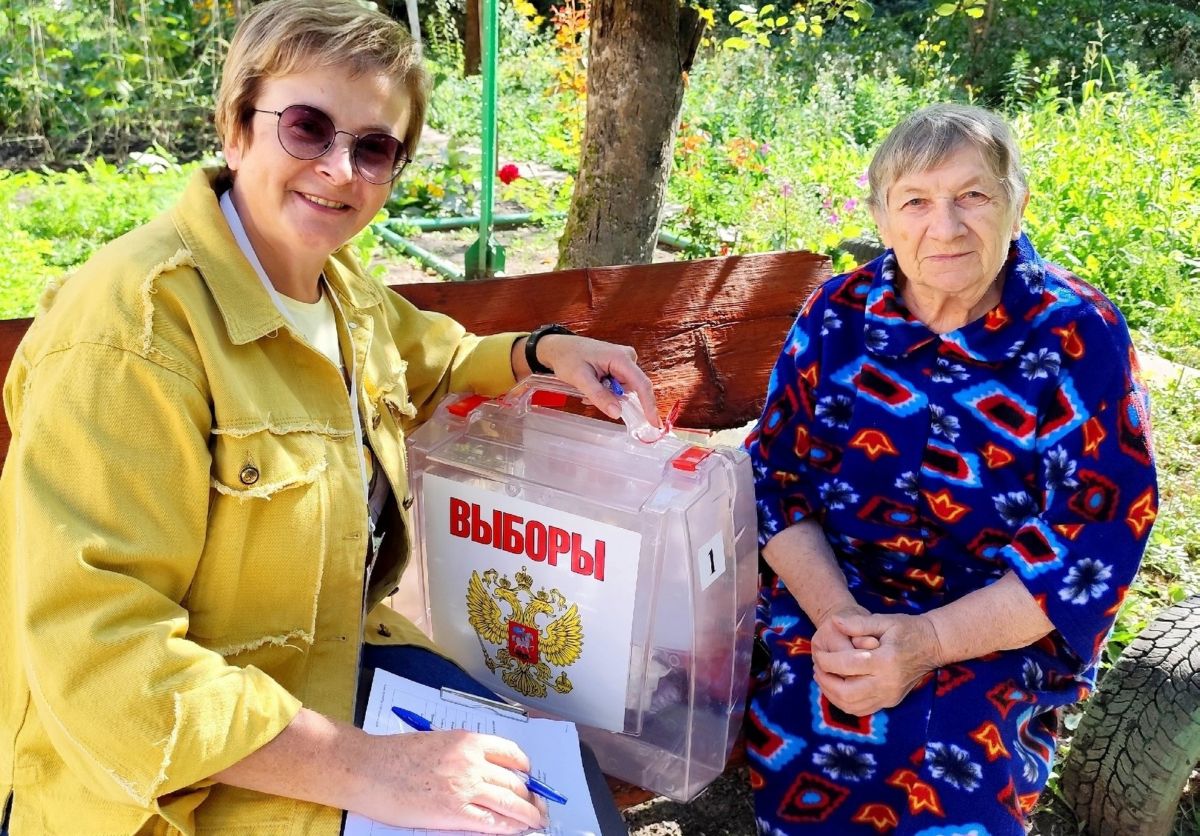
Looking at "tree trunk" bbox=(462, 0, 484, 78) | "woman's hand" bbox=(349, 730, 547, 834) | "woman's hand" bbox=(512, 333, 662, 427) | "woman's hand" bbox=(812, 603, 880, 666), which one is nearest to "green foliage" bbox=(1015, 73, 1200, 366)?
"woman's hand" bbox=(812, 603, 880, 666)

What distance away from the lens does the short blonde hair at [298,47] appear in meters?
1.52

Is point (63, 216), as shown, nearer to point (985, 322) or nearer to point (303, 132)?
point (303, 132)

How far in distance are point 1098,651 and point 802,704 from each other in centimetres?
52

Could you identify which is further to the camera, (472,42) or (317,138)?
(472,42)

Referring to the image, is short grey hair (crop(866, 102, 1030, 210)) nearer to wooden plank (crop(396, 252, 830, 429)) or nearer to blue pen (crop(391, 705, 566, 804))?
wooden plank (crop(396, 252, 830, 429))

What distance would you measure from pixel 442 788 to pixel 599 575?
48 centimetres

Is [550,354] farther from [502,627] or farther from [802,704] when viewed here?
[802,704]

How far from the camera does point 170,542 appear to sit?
1.35 meters

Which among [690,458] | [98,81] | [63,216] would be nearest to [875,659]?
[690,458]

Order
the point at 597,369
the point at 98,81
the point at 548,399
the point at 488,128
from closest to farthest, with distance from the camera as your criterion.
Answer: the point at 597,369 → the point at 548,399 → the point at 488,128 → the point at 98,81

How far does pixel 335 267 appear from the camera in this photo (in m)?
1.87

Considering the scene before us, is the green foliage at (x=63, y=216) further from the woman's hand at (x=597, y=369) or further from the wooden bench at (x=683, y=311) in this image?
the woman's hand at (x=597, y=369)

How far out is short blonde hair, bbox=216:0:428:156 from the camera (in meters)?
1.52

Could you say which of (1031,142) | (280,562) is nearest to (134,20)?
(1031,142)
